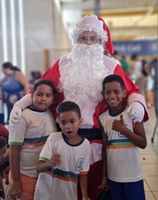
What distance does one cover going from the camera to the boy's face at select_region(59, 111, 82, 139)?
6.55 ft

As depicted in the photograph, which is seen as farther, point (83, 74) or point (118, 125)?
point (83, 74)

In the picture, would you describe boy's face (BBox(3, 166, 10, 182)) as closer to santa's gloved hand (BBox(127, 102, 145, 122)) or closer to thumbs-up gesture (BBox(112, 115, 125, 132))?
thumbs-up gesture (BBox(112, 115, 125, 132))

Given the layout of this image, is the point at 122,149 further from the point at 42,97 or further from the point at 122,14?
the point at 122,14

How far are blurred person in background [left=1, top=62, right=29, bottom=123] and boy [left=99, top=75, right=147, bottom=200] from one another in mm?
3480

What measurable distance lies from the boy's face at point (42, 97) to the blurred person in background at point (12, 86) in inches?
129

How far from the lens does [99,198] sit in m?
2.37

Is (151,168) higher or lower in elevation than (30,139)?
lower

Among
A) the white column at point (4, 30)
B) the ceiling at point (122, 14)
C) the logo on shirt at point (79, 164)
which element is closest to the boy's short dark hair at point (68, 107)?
the logo on shirt at point (79, 164)

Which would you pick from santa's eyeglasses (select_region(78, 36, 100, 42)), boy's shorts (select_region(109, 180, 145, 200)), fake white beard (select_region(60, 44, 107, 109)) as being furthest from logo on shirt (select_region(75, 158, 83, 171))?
santa's eyeglasses (select_region(78, 36, 100, 42))

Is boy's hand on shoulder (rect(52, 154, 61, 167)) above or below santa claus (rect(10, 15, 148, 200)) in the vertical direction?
below

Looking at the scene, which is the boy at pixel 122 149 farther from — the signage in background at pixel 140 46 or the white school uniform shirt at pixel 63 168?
the signage in background at pixel 140 46

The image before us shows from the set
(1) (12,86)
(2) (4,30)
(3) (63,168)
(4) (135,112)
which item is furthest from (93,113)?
(2) (4,30)

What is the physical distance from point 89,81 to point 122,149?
0.52 m

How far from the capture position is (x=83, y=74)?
2.32 m
